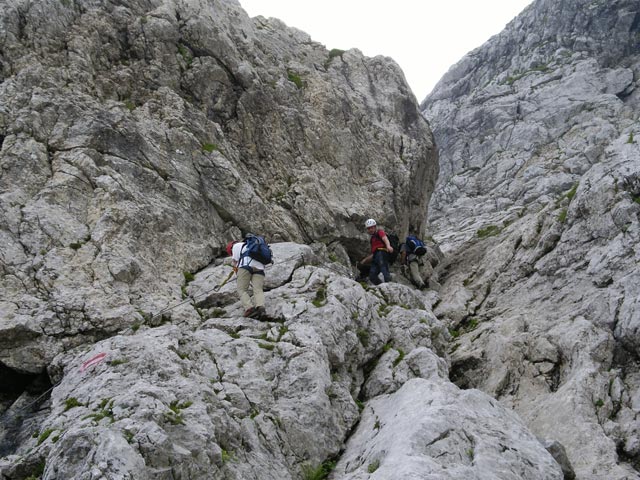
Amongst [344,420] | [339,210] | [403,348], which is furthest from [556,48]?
[344,420]

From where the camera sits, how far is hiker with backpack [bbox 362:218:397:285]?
77.9ft

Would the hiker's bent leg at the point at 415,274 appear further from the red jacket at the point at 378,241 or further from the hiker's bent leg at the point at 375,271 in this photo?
the red jacket at the point at 378,241

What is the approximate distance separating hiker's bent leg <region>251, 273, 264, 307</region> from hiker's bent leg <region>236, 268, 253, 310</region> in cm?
30

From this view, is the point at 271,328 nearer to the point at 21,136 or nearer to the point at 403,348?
the point at 403,348

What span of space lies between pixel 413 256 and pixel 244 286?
1357 cm

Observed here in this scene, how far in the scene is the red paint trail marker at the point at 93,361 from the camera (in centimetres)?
1202

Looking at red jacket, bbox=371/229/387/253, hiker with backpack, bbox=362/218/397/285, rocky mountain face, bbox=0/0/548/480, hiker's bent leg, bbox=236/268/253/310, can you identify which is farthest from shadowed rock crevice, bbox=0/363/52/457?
red jacket, bbox=371/229/387/253

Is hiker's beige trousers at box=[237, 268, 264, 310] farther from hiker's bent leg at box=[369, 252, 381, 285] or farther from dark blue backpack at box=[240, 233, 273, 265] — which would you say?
hiker's bent leg at box=[369, 252, 381, 285]

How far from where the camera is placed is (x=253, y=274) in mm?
16234

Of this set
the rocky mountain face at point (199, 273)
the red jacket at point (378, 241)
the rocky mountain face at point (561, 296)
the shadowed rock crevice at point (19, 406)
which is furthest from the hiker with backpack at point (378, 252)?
the shadowed rock crevice at point (19, 406)

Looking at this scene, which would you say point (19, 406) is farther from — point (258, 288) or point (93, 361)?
point (258, 288)

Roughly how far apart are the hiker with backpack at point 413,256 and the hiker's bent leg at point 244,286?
1306cm

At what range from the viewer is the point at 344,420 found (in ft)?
42.2

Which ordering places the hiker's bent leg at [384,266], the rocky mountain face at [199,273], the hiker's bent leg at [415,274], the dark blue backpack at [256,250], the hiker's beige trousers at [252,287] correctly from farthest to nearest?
the hiker's bent leg at [415,274] < the hiker's bent leg at [384,266] < the dark blue backpack at [256,250] < the hiker's beige trousers at [252,287] < the rocky mountain face at [199,273]
